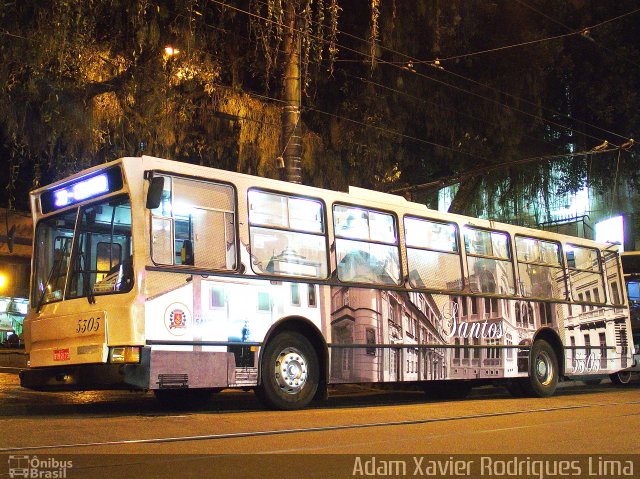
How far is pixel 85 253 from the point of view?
968 cm

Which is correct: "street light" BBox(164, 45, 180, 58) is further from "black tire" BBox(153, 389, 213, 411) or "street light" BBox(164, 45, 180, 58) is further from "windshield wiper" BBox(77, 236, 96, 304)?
"black tire" BBox(153, 389, 213, 411)

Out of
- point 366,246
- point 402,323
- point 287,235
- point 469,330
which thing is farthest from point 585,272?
point 287,235

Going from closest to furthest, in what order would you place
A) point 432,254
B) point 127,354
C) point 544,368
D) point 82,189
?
point 127,354
point 82,189
point 432,254
point 544,368

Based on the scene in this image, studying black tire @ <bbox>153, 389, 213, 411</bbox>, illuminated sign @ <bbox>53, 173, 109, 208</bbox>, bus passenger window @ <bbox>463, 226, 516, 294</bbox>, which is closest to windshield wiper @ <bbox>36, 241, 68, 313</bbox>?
illuminated sign @ <bbox>53, 173, 109, 208</bbox>

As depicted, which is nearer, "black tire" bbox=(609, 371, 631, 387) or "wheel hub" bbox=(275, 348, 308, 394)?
"wheel hub" bbox=(275, 348, 308, 394)

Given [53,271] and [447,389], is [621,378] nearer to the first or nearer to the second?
[447,389]

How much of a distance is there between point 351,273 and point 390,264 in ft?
3.07

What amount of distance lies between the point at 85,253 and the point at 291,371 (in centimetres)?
321

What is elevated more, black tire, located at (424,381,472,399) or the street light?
the street light

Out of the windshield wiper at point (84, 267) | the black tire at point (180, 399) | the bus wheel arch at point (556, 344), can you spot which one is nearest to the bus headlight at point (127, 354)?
the windshield wiper at point (84, 267)

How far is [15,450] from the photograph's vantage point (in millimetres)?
6469

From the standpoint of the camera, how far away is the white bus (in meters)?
8.95

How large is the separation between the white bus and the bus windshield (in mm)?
22

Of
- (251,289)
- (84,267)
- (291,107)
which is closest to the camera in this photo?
(84,267)
